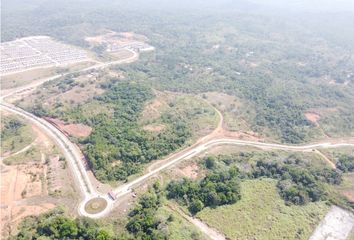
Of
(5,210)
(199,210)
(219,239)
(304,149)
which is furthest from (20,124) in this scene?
(304,149)

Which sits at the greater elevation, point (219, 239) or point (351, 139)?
point (219, 239)

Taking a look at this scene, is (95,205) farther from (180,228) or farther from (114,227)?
(180,228)

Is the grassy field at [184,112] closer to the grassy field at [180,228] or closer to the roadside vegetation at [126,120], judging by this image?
the roadside vegetation at [126,120]

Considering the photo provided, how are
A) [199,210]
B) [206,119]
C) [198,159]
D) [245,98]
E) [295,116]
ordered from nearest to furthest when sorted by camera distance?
[199,210] → [198,159] → [206,119] → [295,116] → [245,98]

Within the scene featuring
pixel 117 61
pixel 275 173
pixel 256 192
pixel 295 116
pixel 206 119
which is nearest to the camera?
pixel 256 192

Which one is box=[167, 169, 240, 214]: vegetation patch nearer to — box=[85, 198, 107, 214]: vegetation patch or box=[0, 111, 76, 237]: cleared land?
box=[85, 198, 107, 214]: vegetation patch

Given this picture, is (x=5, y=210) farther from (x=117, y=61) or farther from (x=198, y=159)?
(x=117, y=61)

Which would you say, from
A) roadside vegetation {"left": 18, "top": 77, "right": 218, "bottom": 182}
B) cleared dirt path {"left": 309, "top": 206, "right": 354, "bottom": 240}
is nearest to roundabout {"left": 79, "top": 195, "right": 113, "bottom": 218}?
roadside vegetation {"left": 18, "top": 77, "right": 218, "bottom": 182}
